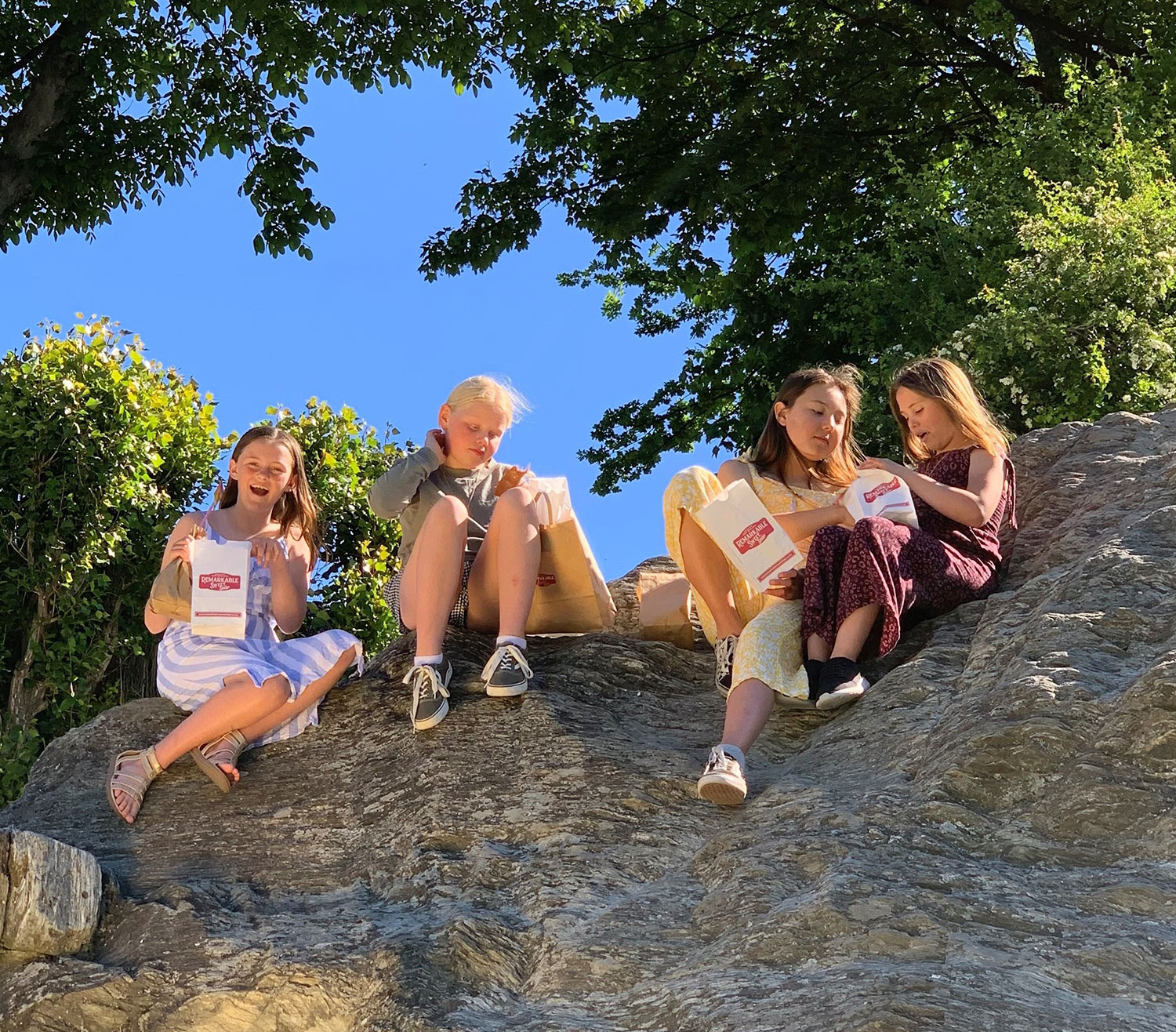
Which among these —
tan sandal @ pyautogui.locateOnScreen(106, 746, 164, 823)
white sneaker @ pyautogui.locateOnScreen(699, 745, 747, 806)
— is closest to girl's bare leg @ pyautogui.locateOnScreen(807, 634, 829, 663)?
white sneaker @ pyautogui.locateOnScreen(699, 745, 747, 806)

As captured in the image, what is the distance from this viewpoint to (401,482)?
5836 millimetres

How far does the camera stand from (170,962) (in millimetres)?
3961

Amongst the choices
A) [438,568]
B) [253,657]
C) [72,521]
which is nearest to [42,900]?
[253,657]

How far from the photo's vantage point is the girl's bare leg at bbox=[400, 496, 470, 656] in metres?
5.52

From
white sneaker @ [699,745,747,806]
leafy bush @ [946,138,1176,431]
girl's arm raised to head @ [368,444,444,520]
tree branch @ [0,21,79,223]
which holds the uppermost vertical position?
tree branch @ [0,21,79,223]

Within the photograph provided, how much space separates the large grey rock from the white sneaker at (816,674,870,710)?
2.77 metres

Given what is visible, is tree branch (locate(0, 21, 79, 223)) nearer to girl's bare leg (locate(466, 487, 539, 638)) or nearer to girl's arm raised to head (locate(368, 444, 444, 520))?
girl's arm raised to head (locate(368, 444, 444, 520))

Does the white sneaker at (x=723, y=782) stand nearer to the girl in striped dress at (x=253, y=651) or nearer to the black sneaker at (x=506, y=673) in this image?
the black sneaker at (x=506, y=673)

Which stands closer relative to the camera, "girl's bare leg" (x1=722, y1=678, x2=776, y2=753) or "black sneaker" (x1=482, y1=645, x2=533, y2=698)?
"girl's bare leg" (x1=722, y1=678, x2=776, y2=753)

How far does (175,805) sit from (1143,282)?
23.2 ft

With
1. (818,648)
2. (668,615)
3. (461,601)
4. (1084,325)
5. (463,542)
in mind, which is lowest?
(818,648)

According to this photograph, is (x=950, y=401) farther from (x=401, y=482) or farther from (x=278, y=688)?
(x=278, y=688)

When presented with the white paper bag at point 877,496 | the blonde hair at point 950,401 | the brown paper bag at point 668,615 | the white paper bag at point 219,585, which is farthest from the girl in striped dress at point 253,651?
the blonde hair at point 950,401

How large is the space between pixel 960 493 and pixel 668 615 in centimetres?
168
